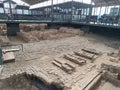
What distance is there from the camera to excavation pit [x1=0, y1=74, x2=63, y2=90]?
3.35 m

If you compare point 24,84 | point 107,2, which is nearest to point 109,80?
point 24,84

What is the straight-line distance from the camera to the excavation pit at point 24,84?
335cm

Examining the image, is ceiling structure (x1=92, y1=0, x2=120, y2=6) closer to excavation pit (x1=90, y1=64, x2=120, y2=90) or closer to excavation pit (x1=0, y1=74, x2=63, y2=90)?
excavation pit (x1=90, y1=64, x2=120, y2=90)

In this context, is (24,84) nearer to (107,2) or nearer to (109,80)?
(109,80)

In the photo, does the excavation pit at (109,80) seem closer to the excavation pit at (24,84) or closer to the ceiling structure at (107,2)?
the excavation pit at (24,84)

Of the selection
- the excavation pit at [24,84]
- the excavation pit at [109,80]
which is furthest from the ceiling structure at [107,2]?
the excavation pit at [24,84]

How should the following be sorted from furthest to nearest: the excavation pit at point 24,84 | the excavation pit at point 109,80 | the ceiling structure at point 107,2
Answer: the ceiling structure at point 107,2, the excavation pit at point 109,80, the excavation pit at point 24,84

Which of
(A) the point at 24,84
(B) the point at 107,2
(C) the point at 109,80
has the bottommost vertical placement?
(C) the point at 109,80

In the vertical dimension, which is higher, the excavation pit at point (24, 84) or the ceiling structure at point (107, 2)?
the ceiling structure at point (107, 2)

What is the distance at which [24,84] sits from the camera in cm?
356

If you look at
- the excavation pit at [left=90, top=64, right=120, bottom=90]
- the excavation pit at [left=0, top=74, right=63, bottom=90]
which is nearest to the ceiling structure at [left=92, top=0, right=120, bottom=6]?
the excavation pit at [left=90, top=64, right=120, bottom=90]

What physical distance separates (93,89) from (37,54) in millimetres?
3007

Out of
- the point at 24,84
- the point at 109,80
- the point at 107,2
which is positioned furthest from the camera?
the point at 107,2

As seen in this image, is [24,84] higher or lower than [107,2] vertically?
lower
